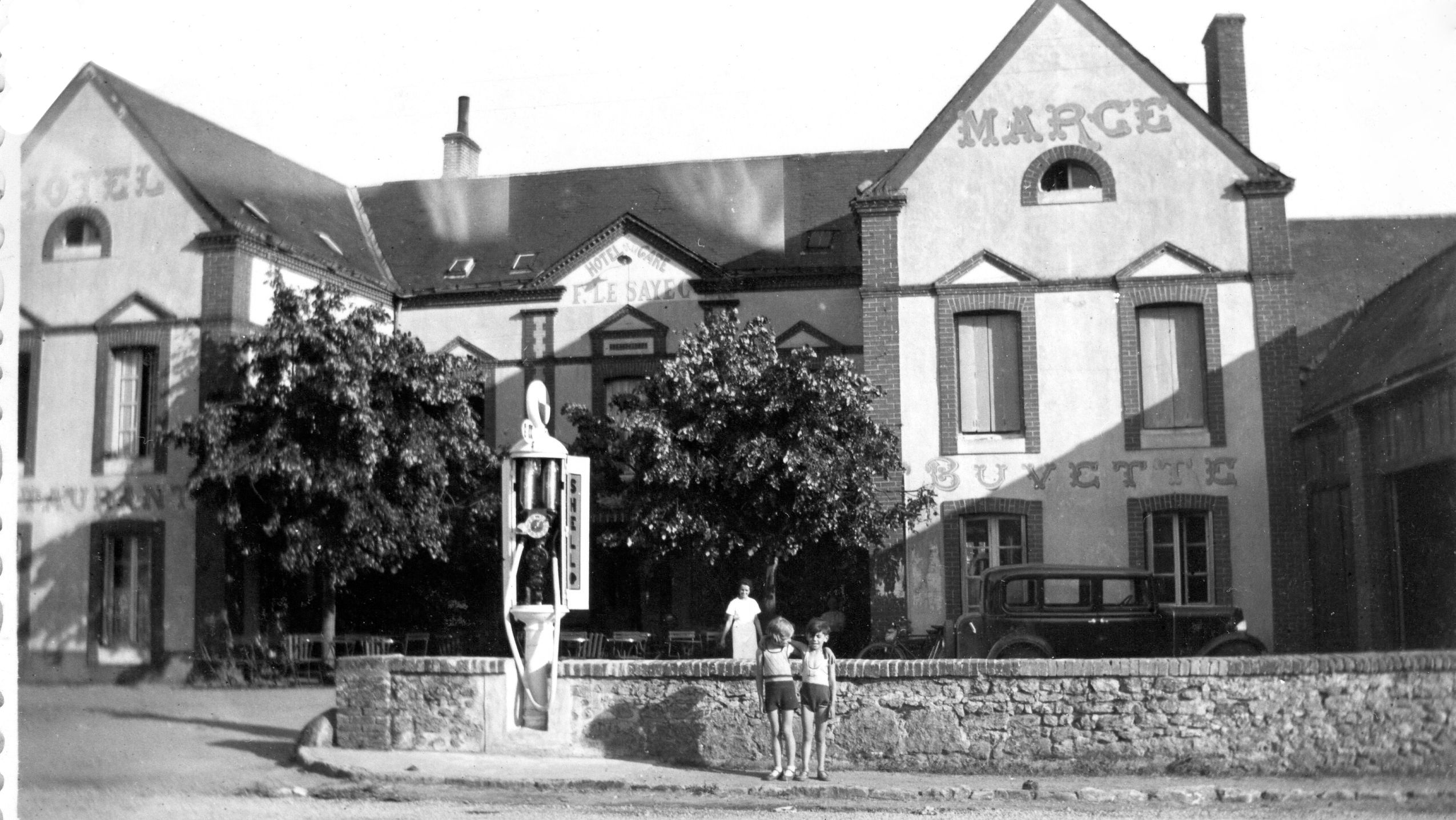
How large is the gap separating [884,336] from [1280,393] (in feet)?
20.4

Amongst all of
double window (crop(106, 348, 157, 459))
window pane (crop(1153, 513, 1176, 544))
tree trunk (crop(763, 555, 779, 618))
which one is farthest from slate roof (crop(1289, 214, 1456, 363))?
double window (crop(106, 348, 157, 459))

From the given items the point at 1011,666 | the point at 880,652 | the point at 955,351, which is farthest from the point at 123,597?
the point at 955,351

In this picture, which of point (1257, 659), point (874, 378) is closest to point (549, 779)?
point (1257, 659)

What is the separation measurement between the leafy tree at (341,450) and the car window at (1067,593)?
8693 millimetres

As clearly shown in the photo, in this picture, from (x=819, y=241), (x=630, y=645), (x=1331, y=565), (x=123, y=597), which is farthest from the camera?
(x=819, y=241)

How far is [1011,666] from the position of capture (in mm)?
11070

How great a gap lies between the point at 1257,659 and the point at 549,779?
5993mm

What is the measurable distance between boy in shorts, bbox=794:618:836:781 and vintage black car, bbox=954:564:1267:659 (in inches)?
198

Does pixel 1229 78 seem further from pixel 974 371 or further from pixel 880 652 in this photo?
pixel 880 652

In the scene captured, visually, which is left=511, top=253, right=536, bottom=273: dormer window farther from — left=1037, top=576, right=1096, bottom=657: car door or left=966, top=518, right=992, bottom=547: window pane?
left=1037, top=576, right=1096, bottom=657: car door

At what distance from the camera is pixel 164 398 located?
570 cm

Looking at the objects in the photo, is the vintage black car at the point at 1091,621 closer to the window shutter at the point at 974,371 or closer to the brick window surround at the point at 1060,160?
the window shutter at the point at 974,371

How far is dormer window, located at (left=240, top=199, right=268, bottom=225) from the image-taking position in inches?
248

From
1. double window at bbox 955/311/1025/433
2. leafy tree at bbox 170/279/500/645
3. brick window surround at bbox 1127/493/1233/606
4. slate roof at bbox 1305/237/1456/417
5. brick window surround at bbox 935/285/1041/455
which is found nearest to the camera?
slate roof at bbox 1305/237/1456/417
